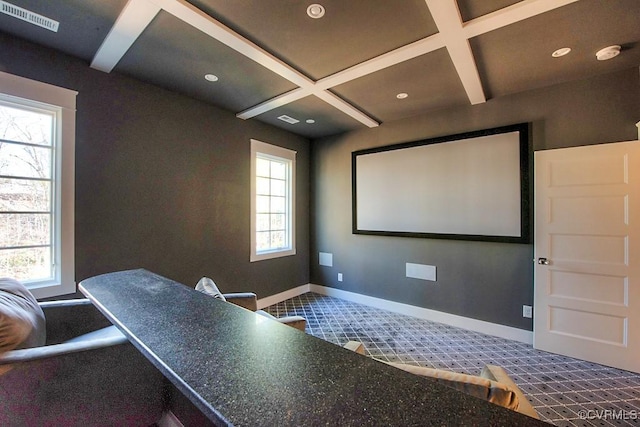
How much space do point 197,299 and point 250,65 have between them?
7.09ft

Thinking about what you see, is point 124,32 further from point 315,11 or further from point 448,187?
point 448,187

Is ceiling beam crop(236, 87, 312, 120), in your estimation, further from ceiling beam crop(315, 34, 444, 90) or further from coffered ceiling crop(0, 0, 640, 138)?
ceiling beam crop(315, 34, 444, 90)

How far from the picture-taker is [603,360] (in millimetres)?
2477

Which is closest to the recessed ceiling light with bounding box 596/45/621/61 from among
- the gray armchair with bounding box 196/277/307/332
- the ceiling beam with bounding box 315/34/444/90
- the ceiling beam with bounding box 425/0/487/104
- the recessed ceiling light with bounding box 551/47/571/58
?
the recessed ceiling light with bounding box 551/47/571/58

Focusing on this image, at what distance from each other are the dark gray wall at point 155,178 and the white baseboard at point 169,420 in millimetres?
1705

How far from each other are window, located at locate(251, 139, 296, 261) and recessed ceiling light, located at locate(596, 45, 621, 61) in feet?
11.9

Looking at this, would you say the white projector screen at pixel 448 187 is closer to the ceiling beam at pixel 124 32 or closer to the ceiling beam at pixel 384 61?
the ceiling beam at pixel 384 61

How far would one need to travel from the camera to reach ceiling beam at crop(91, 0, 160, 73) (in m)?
1.81

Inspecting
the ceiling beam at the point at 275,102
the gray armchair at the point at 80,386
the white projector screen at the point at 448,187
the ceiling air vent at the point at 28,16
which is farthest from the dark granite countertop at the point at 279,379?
the white projector screen at the point at 448,187

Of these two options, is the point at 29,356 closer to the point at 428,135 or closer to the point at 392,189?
the point at 392,189

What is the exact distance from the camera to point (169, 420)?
4.73ft

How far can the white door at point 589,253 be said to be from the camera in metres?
2.38

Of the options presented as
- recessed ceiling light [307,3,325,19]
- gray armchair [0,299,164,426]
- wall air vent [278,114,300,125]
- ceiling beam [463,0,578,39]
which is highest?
wall air vent [278,114,300,125]

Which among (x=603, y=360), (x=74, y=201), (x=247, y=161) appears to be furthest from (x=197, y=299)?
(x=603, y=360)
